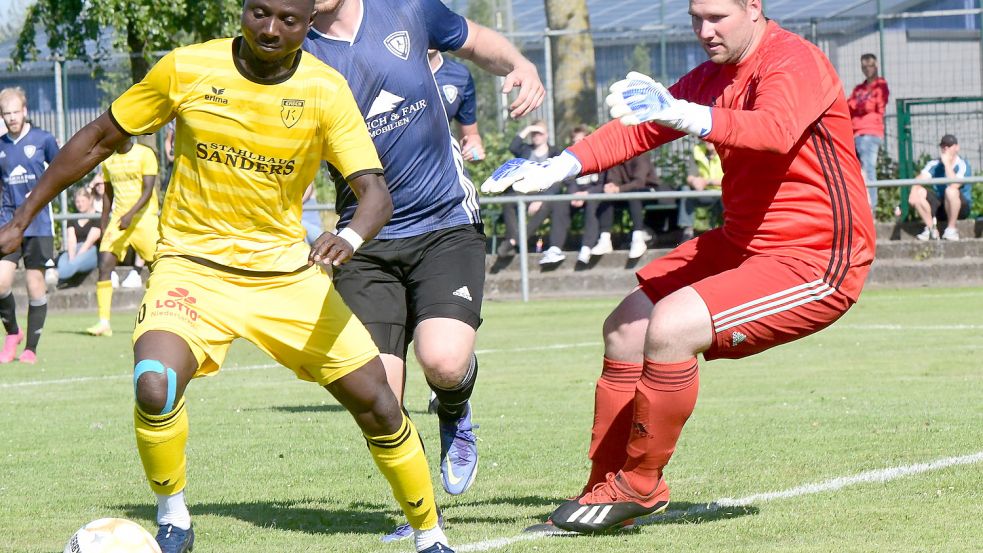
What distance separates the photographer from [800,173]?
583cm

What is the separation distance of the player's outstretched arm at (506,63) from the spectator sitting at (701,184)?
1342cm

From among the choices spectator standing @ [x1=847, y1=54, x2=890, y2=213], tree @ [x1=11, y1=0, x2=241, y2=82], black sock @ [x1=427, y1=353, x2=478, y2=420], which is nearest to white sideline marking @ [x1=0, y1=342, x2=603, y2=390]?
black sock @ [x1=427, y1=353, x2=478, y2=420]

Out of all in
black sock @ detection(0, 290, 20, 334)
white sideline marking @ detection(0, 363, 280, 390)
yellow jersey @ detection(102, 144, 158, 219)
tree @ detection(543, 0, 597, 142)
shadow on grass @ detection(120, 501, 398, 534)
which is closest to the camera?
shadow on grass @ detection(120, 501, 398, 534)

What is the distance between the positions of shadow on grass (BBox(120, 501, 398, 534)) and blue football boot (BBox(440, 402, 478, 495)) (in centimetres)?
29

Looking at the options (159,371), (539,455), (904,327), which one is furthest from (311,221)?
(159,371)

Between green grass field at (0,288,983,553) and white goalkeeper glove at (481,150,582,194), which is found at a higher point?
white goalkeeper glove at (481,150,582,194)

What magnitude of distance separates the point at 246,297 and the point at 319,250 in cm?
54

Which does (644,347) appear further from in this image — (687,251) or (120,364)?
(120,364)

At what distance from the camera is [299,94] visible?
5.39 metres

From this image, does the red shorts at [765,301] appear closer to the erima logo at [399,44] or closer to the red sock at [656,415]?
the red sock at [656,415]

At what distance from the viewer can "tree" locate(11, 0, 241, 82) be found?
21.5m

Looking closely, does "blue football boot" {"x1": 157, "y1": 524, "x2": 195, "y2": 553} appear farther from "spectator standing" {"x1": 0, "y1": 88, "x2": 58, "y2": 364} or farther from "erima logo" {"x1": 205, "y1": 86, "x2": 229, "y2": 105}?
"spectator standing" {"x1": 0, "y1": 88, "x2": 58, "y2": 364}

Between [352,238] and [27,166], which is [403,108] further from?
[27,166]

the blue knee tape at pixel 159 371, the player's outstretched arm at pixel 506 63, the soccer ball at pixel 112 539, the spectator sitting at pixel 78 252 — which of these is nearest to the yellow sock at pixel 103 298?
the spectator sitting at pixel 78 252
